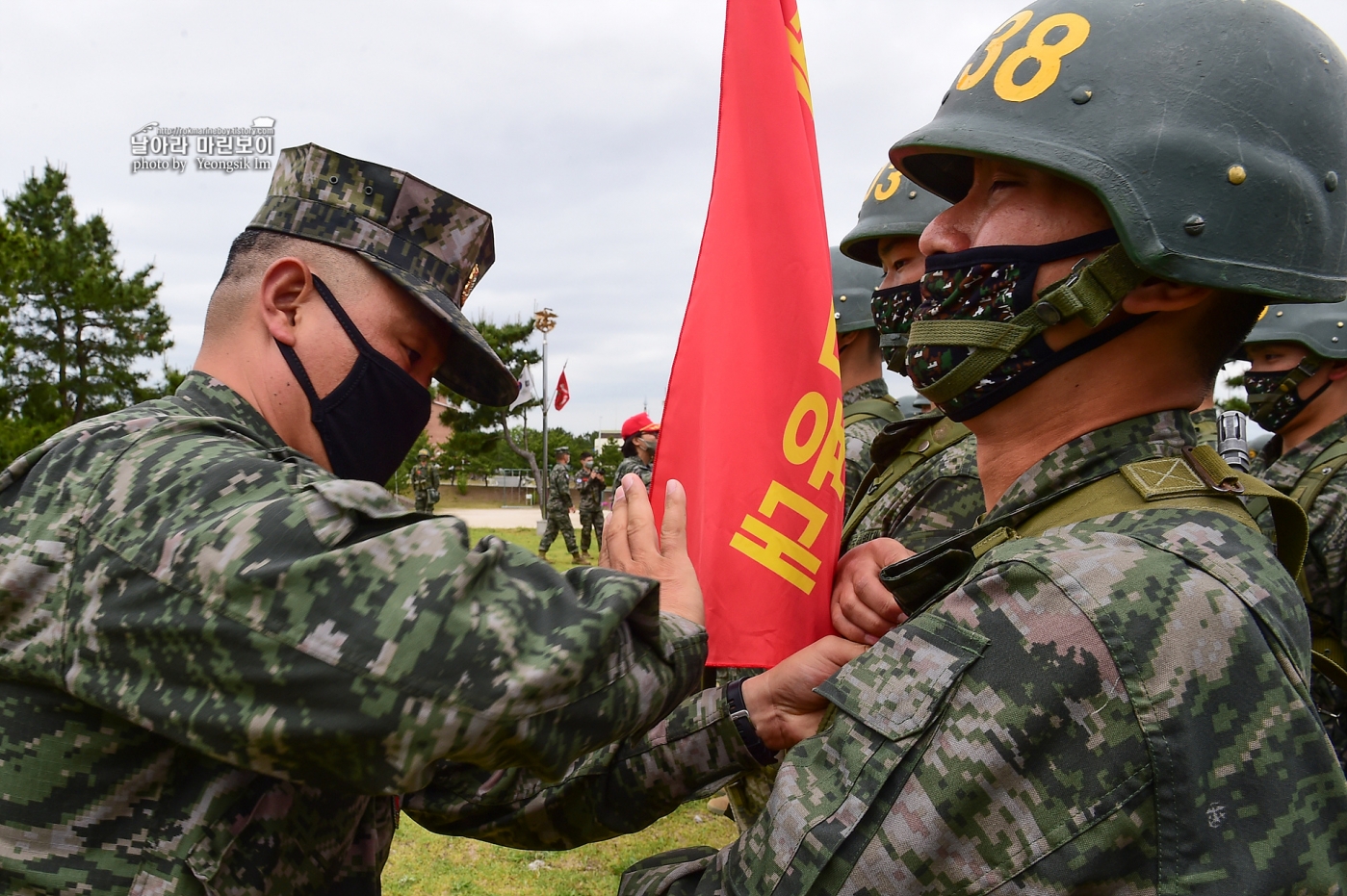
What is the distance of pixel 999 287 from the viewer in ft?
6.03

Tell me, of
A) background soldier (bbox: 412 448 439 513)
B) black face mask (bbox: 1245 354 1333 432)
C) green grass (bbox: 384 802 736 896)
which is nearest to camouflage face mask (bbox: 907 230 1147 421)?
green grass (bbox: 384 802 736 896)

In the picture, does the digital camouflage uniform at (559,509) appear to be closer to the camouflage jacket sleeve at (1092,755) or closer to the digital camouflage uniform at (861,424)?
the digital camouflage uniform at (861,424)

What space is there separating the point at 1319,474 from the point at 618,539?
5237 millimetres

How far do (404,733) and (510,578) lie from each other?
Answer: 296 millimetres

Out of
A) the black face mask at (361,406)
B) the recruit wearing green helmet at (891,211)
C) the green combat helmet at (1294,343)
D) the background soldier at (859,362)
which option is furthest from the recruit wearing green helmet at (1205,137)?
the green combat helmet at (1294,343)

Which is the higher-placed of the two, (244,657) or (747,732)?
(244,657)

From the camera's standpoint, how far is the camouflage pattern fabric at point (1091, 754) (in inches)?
51.3

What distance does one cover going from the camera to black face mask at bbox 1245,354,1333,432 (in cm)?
588

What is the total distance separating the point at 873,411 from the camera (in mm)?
5195

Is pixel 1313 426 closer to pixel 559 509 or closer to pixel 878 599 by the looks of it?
pixel 878 599

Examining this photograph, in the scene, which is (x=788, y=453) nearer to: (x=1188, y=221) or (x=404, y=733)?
(x=1188, y=221)

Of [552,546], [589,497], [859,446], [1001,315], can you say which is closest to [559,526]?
[589,497]

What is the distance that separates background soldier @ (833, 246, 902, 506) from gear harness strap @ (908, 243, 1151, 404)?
3.08 m

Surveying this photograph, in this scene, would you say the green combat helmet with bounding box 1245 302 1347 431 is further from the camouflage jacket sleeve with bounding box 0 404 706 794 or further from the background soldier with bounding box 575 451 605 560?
the background soldier with bounding box 575 451 605 560
